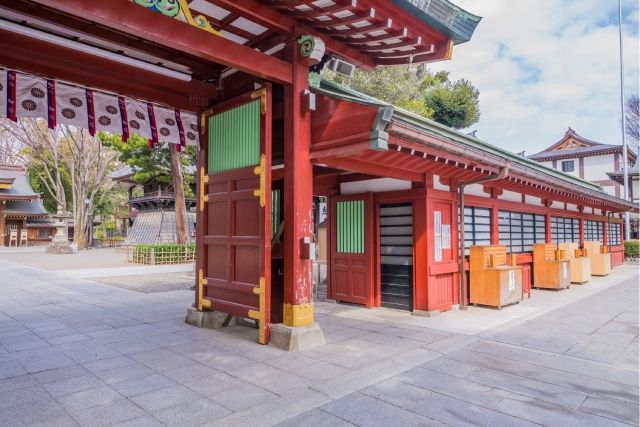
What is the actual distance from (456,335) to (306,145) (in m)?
3.38

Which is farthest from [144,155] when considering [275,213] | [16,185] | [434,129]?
[16,185]

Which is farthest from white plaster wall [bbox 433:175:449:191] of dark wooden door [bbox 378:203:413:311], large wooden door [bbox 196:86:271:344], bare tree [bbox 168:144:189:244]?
bare tree [bbox 168:144:189:244]

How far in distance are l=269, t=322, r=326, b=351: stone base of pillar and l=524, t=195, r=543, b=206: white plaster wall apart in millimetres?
8113

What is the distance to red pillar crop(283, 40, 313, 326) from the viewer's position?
5090mm

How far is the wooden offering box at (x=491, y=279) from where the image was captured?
7.53 metres

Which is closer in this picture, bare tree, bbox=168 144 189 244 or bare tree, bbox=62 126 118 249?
bare tree, bbox=168 144 189 244

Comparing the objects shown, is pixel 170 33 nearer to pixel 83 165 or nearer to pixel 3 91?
Answer: pixel 3 91

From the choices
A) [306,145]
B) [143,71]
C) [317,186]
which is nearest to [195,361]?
[306,145]

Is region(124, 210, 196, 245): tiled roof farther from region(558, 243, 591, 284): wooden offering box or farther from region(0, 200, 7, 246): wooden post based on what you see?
region(558, 243, 591, 284): wooden offering box

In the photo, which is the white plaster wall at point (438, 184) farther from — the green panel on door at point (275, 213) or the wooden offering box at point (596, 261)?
the wooden offering box at point (596, 261)

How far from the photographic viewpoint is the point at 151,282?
1211 cm

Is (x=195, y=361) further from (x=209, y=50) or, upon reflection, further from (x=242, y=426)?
(x=209, y=50)

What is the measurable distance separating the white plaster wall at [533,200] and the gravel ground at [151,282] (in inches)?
365

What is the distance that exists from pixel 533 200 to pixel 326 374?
31.1ft
